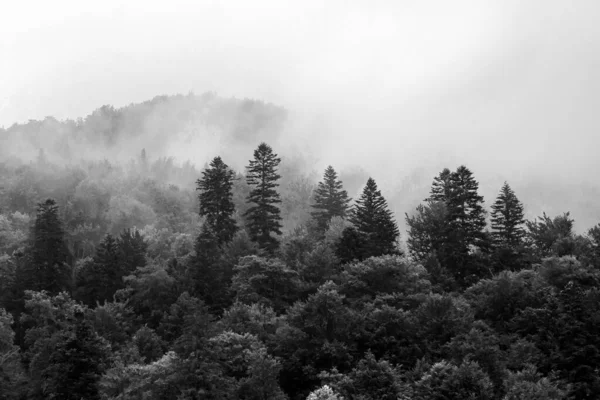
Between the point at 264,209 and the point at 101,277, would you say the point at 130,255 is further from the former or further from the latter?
the point at 264,209

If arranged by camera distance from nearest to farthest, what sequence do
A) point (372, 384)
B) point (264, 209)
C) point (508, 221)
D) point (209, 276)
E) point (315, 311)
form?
point (372, 384) < point (315, 311) < point (209, 276) < point (264, 209) < point (508, 221)

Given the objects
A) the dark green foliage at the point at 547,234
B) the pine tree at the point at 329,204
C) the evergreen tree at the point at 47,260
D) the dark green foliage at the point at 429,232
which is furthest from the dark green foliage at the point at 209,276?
the dark green foliage at the point at 547,234

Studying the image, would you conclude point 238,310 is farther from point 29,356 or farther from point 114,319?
point 29,356

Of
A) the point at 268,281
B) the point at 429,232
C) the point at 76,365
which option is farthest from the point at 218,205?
the point at 76,365

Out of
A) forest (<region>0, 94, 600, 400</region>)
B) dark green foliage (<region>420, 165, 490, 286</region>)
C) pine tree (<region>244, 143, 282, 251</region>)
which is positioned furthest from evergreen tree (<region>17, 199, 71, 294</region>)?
dark green foliage (<region>420, 165, 490, 286</region>)

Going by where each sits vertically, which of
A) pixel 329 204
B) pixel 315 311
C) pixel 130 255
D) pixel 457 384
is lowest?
pixel 457 384

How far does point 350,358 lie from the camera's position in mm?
45594

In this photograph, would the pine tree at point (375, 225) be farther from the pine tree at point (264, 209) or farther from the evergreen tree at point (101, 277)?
the evergreen tree at point (101, 277)

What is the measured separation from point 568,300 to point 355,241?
25222 millimetres

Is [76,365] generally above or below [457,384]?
above

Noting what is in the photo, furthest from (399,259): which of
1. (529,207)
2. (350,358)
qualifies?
(529,207)

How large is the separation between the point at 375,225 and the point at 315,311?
95.2 feet

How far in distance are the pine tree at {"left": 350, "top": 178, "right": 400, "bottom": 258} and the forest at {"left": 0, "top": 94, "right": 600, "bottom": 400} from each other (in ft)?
0.77

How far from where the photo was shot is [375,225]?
7462cm
